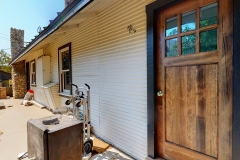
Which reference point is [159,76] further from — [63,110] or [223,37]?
[63,110]

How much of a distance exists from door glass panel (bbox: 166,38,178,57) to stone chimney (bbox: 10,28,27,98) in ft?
38.0

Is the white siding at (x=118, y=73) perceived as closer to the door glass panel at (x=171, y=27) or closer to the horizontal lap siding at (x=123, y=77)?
the horizontal lap siding at (x=123, y=77)

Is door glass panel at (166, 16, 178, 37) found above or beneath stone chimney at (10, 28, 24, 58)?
beneath

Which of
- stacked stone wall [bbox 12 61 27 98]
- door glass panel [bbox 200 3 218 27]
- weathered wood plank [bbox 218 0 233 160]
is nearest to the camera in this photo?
weathered wood plank [bbox 218 0 233 160]

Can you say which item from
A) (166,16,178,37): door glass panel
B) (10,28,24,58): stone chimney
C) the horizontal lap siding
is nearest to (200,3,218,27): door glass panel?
(166,16,178,37): door glass panel

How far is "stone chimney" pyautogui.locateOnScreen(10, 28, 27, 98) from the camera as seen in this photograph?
34.2ft

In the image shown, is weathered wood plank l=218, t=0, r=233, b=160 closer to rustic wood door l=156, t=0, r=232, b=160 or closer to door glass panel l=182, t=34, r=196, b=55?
rustic wood door l=156, t=0, r=232, b=160

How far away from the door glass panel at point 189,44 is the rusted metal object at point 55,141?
1546mm

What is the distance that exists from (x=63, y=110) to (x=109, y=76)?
A: 1.76 m

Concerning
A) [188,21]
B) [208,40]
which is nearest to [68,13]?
[188,21]

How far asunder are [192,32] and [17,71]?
12.0 metres

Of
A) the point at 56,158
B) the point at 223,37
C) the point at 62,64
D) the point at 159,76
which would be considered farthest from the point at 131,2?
the point at 62,64

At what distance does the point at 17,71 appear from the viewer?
10.5m

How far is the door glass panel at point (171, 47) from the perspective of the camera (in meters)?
1.88
